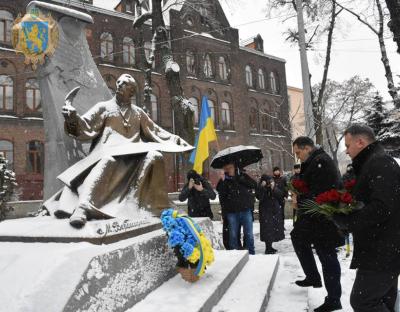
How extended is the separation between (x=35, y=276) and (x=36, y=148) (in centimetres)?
2179

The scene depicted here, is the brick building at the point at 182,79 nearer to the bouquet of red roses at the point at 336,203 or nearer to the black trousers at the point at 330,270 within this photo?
the black trousers at the point at 330,270

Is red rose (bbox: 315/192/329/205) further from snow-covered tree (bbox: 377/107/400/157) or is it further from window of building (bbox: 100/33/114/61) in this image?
window of building (bbox: 100/33/114/61)

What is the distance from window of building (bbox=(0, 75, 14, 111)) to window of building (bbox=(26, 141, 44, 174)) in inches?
89.5

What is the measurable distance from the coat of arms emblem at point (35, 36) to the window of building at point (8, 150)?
60.3 feet

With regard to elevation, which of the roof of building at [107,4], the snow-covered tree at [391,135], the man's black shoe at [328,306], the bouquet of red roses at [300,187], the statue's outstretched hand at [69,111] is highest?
the roof of building at [107,4]

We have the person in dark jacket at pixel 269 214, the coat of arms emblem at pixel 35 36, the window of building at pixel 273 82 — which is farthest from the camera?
the window of building at pixel 273 82

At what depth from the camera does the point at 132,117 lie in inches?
193

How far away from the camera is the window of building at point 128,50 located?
27.3 meters

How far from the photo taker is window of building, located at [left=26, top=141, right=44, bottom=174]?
2266cm

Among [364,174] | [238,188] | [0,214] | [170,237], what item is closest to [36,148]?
[0,214]

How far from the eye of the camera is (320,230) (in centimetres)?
382

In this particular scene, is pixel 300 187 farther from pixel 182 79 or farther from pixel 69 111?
pixel 182 79
